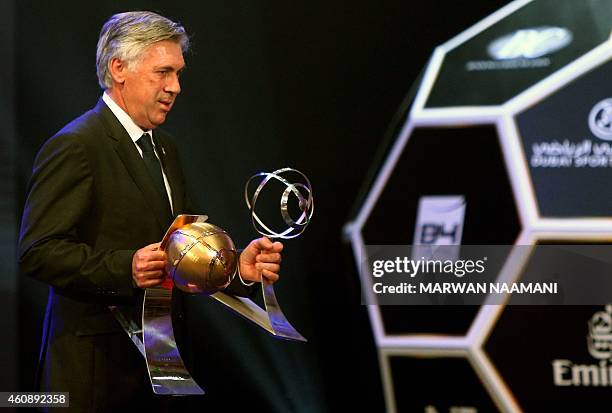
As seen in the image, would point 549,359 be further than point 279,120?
No

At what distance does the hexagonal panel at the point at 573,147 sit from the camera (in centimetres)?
287

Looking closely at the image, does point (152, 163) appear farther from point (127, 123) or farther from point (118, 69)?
point (118, 69)

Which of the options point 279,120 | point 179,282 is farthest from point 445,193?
point 179,282

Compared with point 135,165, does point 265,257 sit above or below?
below

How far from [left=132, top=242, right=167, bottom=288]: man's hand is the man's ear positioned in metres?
0.55

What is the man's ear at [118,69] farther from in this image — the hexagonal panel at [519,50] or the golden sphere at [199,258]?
the hexagonal panel at [519,50]

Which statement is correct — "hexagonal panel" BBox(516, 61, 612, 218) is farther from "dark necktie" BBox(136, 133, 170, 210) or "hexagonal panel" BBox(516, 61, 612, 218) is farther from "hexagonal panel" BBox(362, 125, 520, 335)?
"dark necktie" BBox(136, 133, 170, 210)

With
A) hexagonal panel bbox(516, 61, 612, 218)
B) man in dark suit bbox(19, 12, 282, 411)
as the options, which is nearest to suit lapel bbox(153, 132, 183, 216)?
man in dark suit bbox(19, 12, 282, 411)

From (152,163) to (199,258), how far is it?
46 cm

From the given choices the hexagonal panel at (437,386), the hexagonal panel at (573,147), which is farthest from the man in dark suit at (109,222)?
the hexagonal panel at (573,147)

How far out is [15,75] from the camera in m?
3.18

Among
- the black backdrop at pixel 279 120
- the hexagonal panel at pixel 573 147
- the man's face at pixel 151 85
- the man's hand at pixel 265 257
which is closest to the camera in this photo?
the man's hand at pixel 265 257

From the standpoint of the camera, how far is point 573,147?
2.89 metres

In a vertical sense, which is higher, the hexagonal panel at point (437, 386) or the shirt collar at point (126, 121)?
the shirt collar at point (126, 121)
